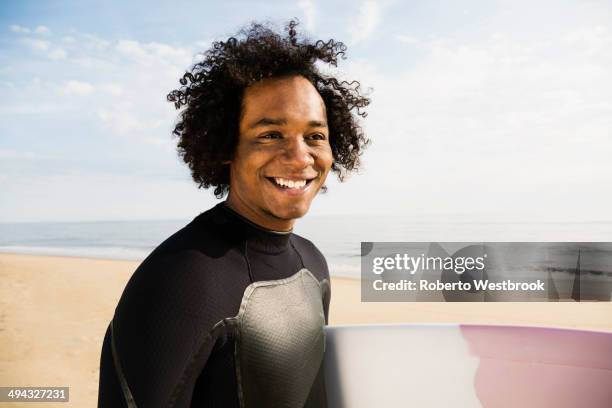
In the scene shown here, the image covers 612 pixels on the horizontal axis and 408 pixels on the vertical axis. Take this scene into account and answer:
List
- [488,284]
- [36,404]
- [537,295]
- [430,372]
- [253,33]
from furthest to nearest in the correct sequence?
[488,284]
[537,295]
[36,404]
[430,372]
[253,33]

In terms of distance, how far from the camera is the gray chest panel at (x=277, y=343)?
4.66 feet

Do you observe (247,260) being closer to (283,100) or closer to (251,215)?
(251,215)

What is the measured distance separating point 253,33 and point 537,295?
1121cm

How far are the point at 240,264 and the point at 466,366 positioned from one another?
1.10m

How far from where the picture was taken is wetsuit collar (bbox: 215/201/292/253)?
158cm

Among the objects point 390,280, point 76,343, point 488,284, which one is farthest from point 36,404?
point 488,284

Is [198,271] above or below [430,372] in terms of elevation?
above

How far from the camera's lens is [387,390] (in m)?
2.20

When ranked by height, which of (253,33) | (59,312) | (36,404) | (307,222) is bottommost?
(36,404)

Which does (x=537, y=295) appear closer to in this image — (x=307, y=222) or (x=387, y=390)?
(x=387, y=390)

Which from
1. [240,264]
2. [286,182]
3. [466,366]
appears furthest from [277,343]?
[466,366]

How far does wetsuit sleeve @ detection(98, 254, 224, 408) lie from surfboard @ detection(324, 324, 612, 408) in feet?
2.85

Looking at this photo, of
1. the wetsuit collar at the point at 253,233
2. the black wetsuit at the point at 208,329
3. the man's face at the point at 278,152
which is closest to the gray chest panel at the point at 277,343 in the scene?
the black wetsuit at the point at 208,329

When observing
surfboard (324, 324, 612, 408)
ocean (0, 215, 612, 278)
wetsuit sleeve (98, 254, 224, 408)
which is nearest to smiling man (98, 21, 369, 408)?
wetsuit sleeve (98, 254, 224, 408)
